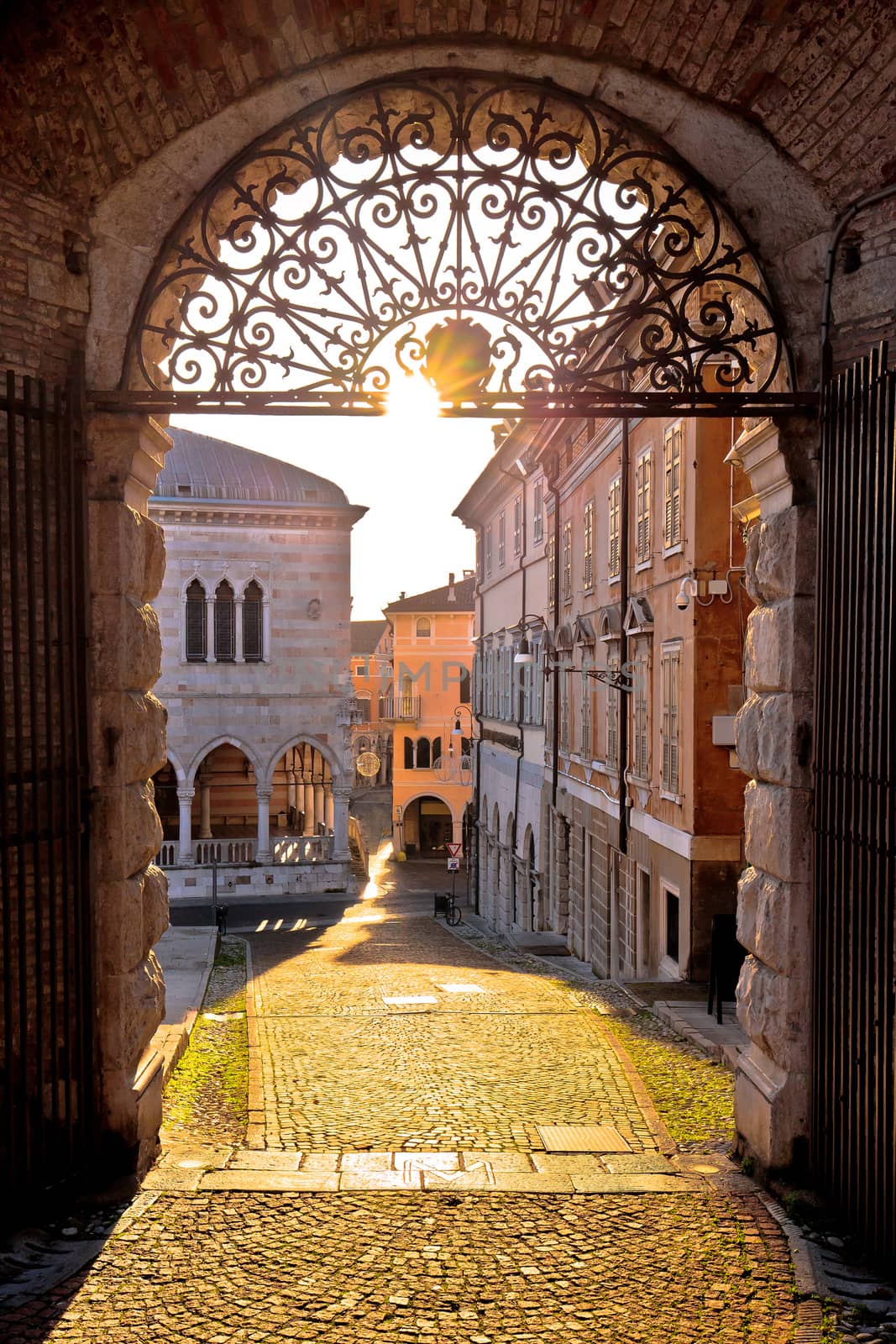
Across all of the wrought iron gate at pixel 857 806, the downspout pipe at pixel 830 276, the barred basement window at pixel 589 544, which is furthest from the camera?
the barred basement window at pixel 589 544

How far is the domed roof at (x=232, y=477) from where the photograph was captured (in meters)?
28.5

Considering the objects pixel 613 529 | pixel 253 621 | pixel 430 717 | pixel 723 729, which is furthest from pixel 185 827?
pixel 430 717

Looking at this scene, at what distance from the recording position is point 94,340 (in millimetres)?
5836

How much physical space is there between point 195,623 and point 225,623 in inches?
28.5

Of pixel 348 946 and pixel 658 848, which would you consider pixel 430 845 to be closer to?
pixel 348 946

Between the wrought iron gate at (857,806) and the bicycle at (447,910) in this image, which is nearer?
the wrought iron gate at (857,806)

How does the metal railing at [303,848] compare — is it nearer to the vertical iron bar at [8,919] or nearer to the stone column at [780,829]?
the stone column at [780,829]

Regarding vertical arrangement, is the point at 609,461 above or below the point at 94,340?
above

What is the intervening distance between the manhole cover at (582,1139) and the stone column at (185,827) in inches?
847

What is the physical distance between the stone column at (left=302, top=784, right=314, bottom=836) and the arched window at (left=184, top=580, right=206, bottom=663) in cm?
456

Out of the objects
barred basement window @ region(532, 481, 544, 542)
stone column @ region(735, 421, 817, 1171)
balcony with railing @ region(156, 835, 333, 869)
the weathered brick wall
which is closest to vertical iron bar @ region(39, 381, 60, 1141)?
the weathered brick wall

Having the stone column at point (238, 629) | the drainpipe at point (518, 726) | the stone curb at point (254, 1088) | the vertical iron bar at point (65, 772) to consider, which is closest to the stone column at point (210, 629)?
the stone column at point (238, 629)

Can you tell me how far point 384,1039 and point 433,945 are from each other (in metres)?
11.4

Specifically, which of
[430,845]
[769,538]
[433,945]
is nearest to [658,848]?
[433,945]
